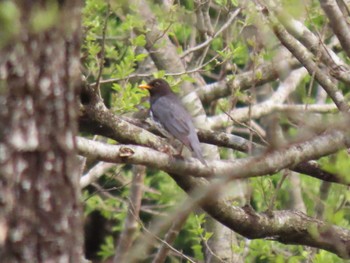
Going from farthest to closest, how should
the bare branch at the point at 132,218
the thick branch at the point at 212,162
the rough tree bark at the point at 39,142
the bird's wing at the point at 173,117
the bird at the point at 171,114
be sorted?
the bare branch at the point at 132,218 < the bird's wing at the point at 173,117 < the bird at the point at 171,114 < the thick branch at the point at 212,162 < the rough tree bark at the point at 39,142

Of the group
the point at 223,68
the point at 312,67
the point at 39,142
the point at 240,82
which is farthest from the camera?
the point at 223,68

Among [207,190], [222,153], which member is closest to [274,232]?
[207,190]

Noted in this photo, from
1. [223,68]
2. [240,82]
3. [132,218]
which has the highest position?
[240,82]

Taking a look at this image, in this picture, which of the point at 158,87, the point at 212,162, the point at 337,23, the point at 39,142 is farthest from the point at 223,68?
the point at 39,142

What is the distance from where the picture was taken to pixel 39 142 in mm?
4047

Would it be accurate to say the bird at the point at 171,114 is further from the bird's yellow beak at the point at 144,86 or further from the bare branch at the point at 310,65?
the bare branch at the point at 310,65

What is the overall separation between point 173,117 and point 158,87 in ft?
2.89

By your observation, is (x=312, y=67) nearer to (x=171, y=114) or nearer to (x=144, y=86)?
(x=171, y=114)

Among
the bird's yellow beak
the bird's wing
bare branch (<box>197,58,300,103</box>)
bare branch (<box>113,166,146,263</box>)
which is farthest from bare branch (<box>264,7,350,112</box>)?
bare branch (<box>113,166,146,263</box>)

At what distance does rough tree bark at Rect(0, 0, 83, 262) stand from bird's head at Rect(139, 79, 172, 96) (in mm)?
4624

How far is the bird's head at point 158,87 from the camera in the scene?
8820 mm

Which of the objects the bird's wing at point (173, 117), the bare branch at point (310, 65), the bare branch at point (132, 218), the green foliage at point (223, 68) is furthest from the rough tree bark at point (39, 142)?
the bare branch at point (132, 218)

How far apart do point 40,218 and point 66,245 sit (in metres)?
0.15

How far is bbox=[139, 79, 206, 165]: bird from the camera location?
7473mm
